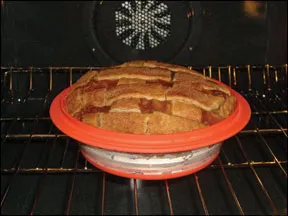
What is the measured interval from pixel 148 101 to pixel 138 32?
0.56 meters

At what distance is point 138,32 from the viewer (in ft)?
4.91

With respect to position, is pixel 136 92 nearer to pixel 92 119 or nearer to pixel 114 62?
pixel 92 119

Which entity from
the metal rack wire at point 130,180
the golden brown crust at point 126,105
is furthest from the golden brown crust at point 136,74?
the metal rack wire at point 130,180

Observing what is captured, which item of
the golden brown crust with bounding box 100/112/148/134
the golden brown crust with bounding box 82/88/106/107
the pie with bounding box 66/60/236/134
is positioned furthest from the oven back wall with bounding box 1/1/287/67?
the golden brown crust with bounding box 100/112/148/134

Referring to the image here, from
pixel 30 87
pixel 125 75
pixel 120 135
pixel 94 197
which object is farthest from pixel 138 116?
pixel 30 87

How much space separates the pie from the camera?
957 millimetres

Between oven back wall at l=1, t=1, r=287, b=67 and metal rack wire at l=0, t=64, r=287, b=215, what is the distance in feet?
0.23

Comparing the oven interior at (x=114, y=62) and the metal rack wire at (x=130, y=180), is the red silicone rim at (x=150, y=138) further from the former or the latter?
the oven interior at (x=114, y=62)

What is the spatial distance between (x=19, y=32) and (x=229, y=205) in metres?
1.01

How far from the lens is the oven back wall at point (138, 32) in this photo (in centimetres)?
147

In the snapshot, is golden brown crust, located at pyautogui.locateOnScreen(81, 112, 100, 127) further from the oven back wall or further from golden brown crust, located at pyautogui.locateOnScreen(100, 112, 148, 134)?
the oven back wall

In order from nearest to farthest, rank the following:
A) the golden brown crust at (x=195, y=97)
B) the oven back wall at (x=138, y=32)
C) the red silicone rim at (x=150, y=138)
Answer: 1. the red silicone rim at (x=150, y=138)
2. the golden brown crust at (x=195, y=97)
3. the oven back wall at (x=138, y=32)

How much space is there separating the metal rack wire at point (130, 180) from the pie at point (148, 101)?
0.81 feet

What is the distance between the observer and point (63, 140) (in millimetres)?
1649
